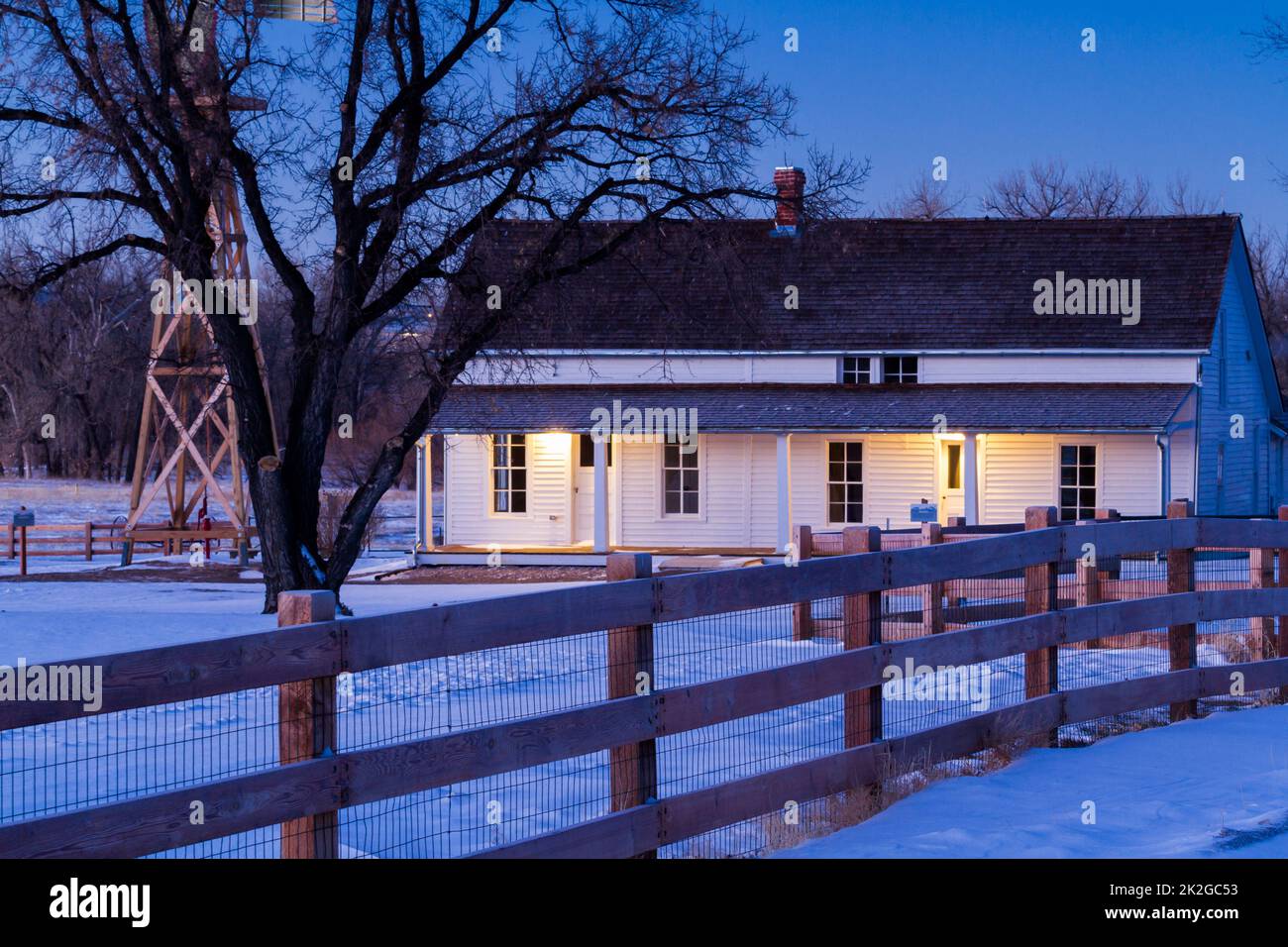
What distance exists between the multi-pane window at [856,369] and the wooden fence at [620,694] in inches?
904

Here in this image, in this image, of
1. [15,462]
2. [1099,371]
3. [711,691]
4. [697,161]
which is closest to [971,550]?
[711,691]

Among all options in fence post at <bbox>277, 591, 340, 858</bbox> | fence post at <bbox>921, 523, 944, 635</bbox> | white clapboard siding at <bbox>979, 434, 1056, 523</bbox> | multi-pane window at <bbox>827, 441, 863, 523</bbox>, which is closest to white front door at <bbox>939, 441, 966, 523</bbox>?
white clapboard siding at <bbox>979, 434, 1056, 523</bbox>

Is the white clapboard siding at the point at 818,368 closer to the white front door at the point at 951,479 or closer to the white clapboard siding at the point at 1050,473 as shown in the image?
the white front door at the point at 951,479

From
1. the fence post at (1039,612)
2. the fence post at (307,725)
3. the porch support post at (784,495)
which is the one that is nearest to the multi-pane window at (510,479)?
the porch support post at (784,495)

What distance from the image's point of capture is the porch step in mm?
27781

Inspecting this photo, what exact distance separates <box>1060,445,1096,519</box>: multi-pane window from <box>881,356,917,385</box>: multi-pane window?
3.57 m

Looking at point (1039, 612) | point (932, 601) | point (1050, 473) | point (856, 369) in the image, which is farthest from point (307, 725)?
point (856, 369)

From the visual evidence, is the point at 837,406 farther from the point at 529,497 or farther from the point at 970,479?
the point at 529,497

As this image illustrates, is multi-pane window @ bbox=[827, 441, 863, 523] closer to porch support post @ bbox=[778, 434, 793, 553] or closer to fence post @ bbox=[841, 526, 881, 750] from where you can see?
porch support post @ bbox=[778, 434, 793, 553]

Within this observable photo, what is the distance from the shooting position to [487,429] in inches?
1192

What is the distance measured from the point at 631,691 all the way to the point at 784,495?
2467cm

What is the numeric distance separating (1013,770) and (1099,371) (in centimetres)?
2513

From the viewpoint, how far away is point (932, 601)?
1255 centimetres
